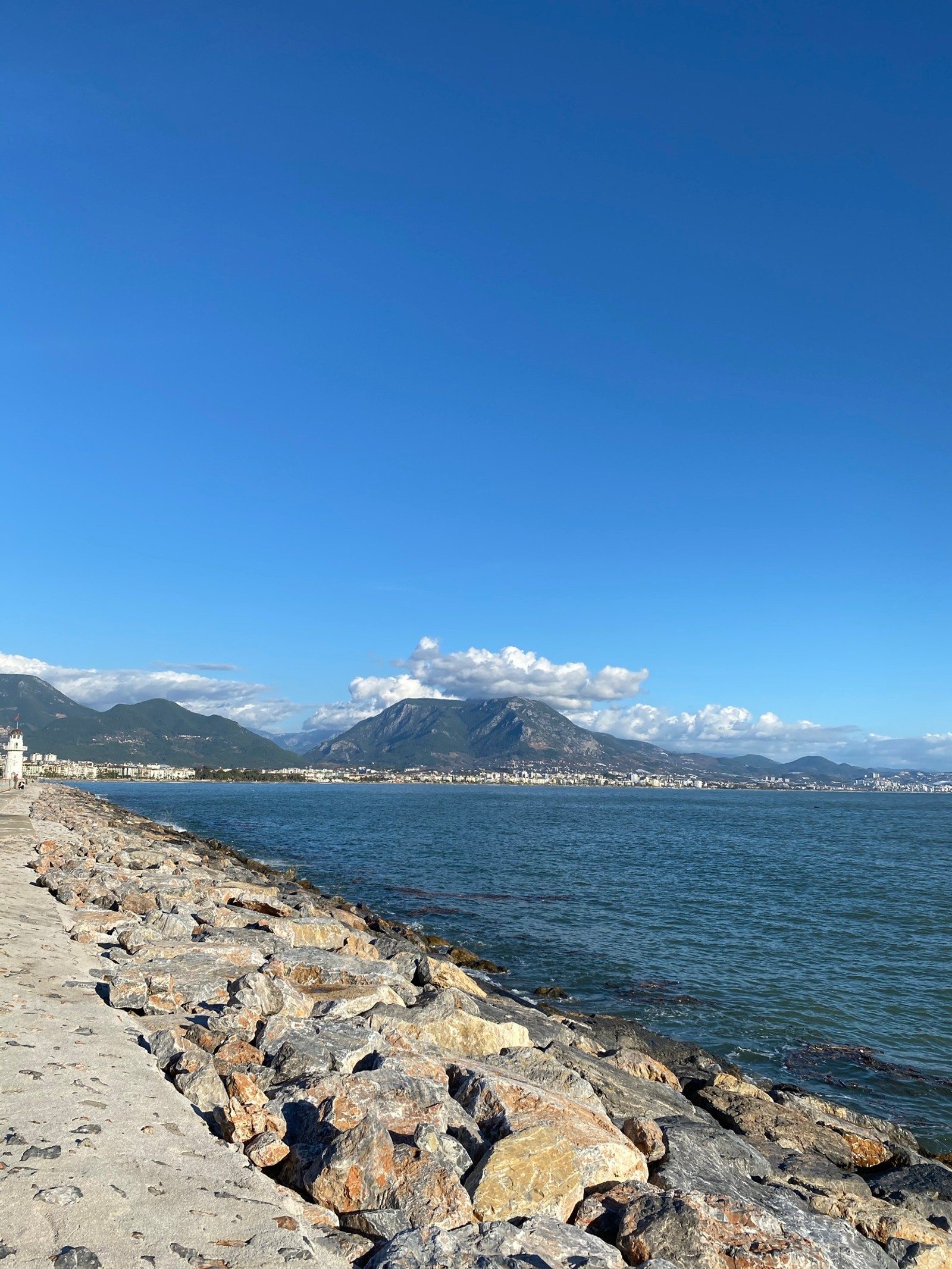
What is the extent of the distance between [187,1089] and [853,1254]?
669 centimetres

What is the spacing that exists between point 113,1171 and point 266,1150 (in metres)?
1.30

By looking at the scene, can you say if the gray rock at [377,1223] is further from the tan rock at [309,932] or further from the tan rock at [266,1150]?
the tan rock at [309,932]

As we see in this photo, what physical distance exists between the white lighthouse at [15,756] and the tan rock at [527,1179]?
82.9m

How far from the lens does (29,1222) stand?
547cm

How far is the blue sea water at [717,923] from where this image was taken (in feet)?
63.0

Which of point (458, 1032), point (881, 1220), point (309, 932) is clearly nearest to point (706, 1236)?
point (881, 1220)

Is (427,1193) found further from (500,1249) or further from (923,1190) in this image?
(923,1190)

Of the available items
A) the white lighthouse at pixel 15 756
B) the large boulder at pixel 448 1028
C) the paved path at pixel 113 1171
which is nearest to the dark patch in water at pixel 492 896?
the large boulder at pixel 448 1028

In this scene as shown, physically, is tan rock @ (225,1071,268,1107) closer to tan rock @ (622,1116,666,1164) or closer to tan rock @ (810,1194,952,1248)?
tan rock @ (622,1116,666,1164)

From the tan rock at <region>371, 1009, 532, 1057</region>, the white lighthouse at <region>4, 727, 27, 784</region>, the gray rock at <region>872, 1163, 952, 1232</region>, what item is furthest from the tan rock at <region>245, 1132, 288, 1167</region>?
the white lighthouse at <region>4, 727, 27, 784</region>

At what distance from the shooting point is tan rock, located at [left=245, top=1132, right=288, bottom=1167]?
7141 mm

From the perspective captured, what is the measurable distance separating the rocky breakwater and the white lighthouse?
70.1 m

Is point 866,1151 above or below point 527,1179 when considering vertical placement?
below

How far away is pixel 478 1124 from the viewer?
8469 mm
